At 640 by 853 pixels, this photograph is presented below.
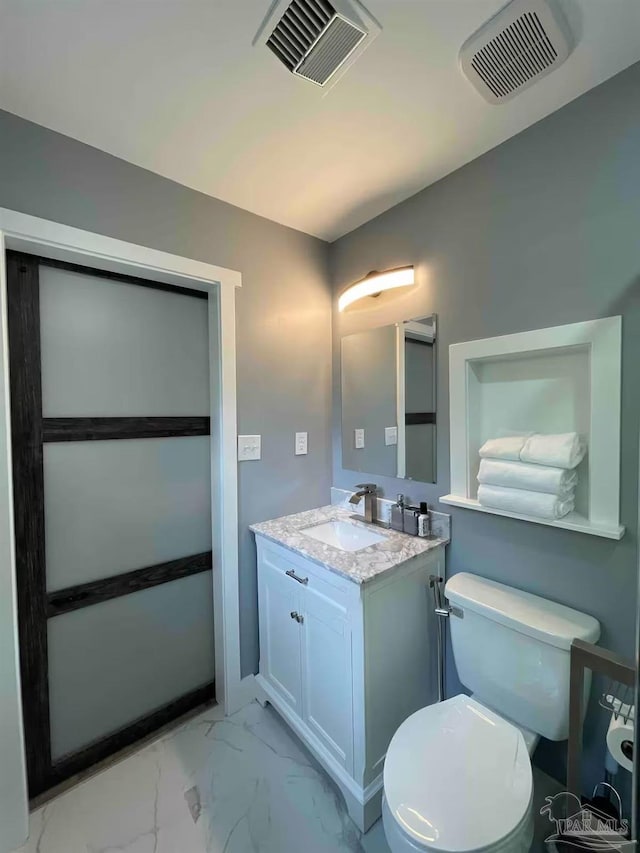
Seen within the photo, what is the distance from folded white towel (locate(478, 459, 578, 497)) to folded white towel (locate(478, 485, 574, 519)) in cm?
2

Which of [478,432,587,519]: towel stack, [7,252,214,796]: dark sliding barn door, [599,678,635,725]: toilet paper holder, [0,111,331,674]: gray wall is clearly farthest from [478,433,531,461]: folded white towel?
[7,252,214,796]: dark sliding barn door

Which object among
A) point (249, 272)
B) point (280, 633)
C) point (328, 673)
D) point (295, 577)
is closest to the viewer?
point (328, 673)

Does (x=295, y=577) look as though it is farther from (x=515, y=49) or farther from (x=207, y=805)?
(x=515, y=49)

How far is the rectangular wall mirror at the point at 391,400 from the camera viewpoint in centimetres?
160

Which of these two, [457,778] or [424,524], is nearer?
[457,778]

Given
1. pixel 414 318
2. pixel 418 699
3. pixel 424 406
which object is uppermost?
pixel 414 318

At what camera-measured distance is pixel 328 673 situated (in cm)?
134

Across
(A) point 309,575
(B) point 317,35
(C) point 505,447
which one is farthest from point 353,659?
(B) point 317,35

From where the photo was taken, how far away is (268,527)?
171cm

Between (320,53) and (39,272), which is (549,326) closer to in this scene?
(320,53)

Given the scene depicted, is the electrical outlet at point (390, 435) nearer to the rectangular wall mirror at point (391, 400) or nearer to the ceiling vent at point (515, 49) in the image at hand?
the rectangular wall mirror at point (391, 400)

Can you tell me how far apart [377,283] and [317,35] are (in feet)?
2.87

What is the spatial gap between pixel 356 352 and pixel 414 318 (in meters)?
0.39

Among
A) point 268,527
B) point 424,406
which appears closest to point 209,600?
point 268,527
